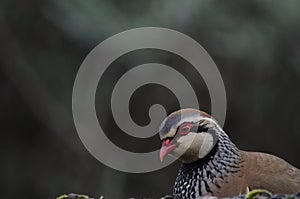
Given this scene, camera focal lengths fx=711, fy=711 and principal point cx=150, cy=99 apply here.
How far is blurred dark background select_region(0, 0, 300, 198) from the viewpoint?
941 centimetres

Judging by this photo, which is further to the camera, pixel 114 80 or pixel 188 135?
pixel 114 80

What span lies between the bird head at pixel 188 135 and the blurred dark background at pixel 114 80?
3939 mm

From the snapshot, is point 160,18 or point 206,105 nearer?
point 160,18

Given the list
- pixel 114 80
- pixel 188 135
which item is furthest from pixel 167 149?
pixel 114 80

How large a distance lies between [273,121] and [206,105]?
108cm

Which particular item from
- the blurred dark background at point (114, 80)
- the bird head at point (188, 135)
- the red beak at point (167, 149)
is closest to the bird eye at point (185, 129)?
the bird head at point (188, 135)

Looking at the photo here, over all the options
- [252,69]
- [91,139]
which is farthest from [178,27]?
[91,139]

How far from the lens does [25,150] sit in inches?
456

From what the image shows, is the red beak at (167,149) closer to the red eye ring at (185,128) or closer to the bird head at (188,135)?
the bird head at (188,135)

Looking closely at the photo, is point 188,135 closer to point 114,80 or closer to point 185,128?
point 185,128

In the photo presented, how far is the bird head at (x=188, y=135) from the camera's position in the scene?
5414 mm

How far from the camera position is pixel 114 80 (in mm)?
10555

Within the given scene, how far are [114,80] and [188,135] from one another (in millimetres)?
5216

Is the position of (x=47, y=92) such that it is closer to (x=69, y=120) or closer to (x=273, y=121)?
(x=69, y=120)
